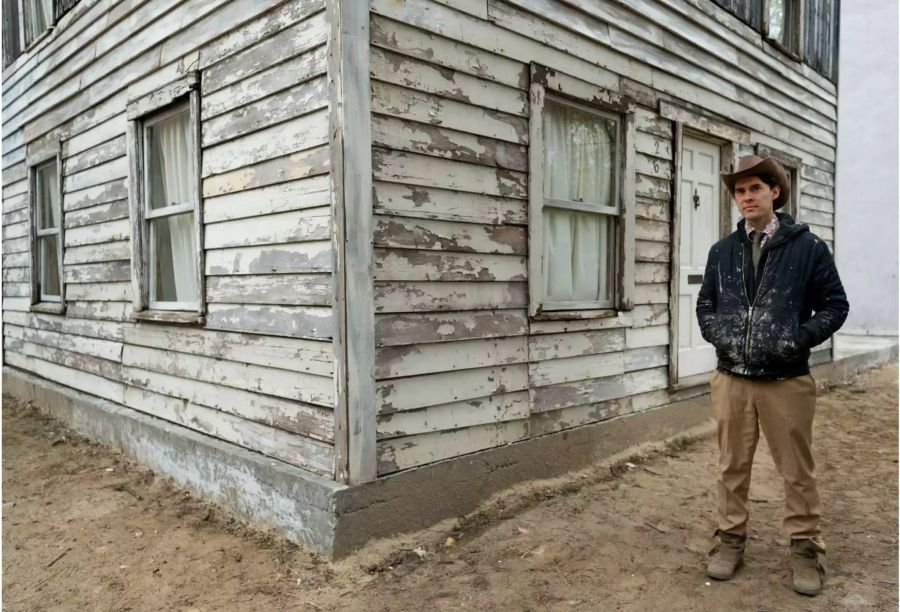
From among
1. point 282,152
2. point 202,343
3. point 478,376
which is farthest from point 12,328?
point 478,376

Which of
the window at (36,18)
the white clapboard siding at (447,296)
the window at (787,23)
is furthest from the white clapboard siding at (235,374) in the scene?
the window at (787,23)

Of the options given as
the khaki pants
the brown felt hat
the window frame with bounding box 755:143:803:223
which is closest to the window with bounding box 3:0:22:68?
the brown felt hat

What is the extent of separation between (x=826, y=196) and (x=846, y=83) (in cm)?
746

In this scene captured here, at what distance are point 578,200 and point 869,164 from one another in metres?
11.9

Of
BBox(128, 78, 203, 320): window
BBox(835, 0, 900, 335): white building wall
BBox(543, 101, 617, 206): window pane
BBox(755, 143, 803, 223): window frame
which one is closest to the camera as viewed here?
BBox(543, 101, 617, 206): window pane

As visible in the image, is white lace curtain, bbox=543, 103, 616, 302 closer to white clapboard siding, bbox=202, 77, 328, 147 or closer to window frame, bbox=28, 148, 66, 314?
white clapboard siding, bbox=202, 77, 328, 147

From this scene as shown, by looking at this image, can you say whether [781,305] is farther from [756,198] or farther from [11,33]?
[11,33]

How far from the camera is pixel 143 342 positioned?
17.4ft

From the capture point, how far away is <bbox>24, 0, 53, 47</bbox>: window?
7350mm

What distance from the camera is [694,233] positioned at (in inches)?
246

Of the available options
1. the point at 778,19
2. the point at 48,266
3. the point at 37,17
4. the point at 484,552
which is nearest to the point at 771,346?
the point at 484,552

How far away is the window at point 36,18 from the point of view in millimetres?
7350

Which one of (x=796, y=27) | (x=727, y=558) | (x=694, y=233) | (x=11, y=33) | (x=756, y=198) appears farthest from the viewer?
(x=11, y=33)

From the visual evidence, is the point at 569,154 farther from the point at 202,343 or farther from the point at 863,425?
the point at 863,425
